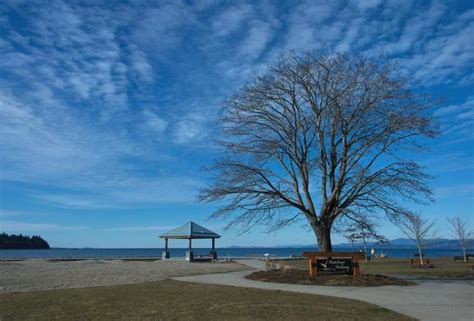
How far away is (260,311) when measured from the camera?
30.2ft

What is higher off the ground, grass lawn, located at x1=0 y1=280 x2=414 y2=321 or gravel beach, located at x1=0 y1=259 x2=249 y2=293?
gravel beach, located at x1=0 y1=259 x2=249 y2=293

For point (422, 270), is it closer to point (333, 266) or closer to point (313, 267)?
point (333, 266)

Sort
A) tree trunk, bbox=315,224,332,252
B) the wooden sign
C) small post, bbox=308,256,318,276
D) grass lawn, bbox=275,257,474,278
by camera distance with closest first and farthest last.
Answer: small post, bbox=308,256,318,276 < the wooden sign < tree trunk, bbox=315,224,332,252 < grass lawn, bbox=275,257,474,278

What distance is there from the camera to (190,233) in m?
39.0

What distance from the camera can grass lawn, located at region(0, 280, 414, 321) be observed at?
28.2 ft

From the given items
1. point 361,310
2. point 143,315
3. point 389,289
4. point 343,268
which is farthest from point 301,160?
point 143,315

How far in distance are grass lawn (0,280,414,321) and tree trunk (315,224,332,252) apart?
5684 millimetres

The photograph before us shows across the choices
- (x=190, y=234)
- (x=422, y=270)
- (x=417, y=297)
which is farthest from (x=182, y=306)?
(x=190, y=234)

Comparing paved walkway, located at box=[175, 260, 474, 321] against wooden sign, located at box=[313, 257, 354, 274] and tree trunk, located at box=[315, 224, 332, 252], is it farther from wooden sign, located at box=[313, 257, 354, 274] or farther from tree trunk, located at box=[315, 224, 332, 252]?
tree trunk, located at box=[315, 224, 332, 252]

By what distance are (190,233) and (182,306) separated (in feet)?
96.4

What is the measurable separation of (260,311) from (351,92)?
1062cm

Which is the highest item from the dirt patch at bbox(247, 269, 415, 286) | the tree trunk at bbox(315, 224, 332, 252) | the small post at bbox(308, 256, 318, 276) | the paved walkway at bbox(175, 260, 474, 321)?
the tree trunk at bbox(315, 224, 332, 252)

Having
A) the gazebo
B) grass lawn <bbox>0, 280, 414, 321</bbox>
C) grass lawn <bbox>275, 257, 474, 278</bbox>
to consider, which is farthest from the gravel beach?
the gazebo

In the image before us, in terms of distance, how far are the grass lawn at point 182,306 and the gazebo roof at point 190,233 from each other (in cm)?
2632
